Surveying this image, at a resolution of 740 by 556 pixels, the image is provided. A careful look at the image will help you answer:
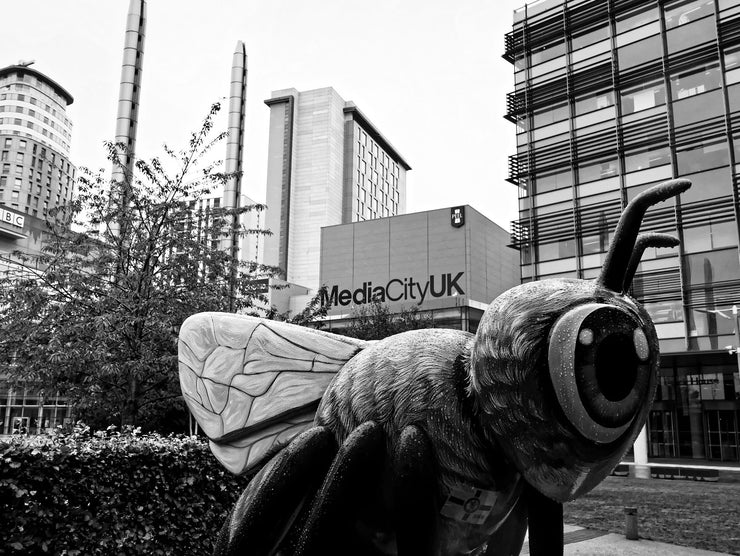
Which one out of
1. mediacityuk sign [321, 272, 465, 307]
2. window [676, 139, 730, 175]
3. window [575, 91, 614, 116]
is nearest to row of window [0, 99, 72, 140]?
mediacityuk sign [321, 272, 465, 307]

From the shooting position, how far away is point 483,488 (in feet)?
8.64

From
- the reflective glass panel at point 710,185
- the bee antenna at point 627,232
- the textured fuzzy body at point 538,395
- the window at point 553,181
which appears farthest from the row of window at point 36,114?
the bee antenna at point 627,232

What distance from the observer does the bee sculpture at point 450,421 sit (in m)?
2.29

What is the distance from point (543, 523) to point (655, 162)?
2810cm

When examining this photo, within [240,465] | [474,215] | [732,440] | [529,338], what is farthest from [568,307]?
[474,215]

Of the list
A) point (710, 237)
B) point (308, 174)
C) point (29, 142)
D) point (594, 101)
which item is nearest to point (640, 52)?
point (594, 101)

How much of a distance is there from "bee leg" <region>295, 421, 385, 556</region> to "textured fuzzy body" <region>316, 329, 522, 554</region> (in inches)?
3.2

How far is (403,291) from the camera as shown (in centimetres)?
4500

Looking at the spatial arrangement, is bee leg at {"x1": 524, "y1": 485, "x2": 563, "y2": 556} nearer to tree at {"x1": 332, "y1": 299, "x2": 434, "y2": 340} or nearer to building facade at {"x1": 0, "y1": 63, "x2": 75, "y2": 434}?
tree at {"x1": 332, "y1": 299, "x2": 434, "y2": 340}

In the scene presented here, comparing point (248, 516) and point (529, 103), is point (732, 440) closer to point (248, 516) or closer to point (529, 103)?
point (529, 103)

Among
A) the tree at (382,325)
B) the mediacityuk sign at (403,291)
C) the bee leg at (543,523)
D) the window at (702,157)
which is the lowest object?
the bee leg at (543,523)

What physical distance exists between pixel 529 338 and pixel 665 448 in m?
29.9

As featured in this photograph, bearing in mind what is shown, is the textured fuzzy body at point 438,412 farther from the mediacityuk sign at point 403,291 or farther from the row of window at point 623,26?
the mediacityuk sign at point 403,291

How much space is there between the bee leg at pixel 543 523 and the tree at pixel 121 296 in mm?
8177
